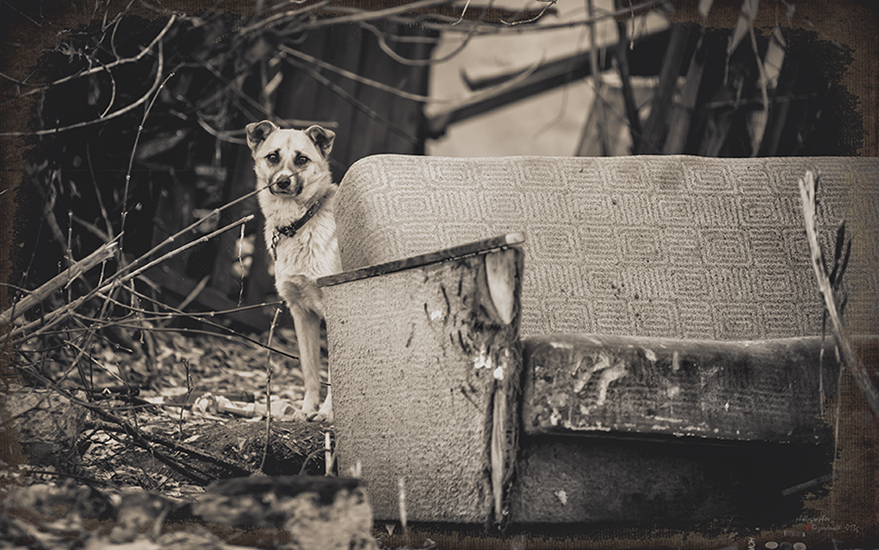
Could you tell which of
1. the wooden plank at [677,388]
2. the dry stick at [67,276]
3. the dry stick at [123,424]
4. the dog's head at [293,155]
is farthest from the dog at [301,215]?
the wooden plank at [677,388]

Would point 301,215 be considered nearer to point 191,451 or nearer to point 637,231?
point 191,451

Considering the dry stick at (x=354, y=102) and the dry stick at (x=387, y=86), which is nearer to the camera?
the dry stick at (x=387, y=86)

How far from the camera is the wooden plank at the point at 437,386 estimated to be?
1378 mm

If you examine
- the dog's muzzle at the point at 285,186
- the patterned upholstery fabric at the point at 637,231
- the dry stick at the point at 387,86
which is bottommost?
the patterned upholstery fabric at the point at 637,231

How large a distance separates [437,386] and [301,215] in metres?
1.26

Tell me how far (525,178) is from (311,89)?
2.51 m

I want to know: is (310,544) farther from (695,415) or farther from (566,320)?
(566,320)

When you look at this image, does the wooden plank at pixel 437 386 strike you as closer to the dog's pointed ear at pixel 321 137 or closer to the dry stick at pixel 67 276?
the dry stick at pixel 67 276

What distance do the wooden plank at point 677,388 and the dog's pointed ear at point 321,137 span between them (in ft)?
4.75

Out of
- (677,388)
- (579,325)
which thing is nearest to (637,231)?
(579,325)

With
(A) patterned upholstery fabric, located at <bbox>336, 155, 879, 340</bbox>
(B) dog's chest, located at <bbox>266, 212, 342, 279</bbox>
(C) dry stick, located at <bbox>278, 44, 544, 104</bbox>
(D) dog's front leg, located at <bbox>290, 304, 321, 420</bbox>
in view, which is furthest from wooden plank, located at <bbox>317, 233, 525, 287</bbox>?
(C) dry stick, located at <bbox>278, 44, 544, 104</bbox>

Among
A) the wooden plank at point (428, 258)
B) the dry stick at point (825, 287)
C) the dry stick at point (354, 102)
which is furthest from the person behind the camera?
the dry stick at point (354, 102)

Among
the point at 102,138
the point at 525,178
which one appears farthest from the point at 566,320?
the point at 102,138

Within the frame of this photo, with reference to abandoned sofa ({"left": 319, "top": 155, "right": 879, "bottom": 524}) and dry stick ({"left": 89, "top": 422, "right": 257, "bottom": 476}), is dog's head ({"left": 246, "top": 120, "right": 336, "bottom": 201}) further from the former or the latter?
dry stick ({"left": 89, "top": 422, "right": 257, "bottom": 476})
